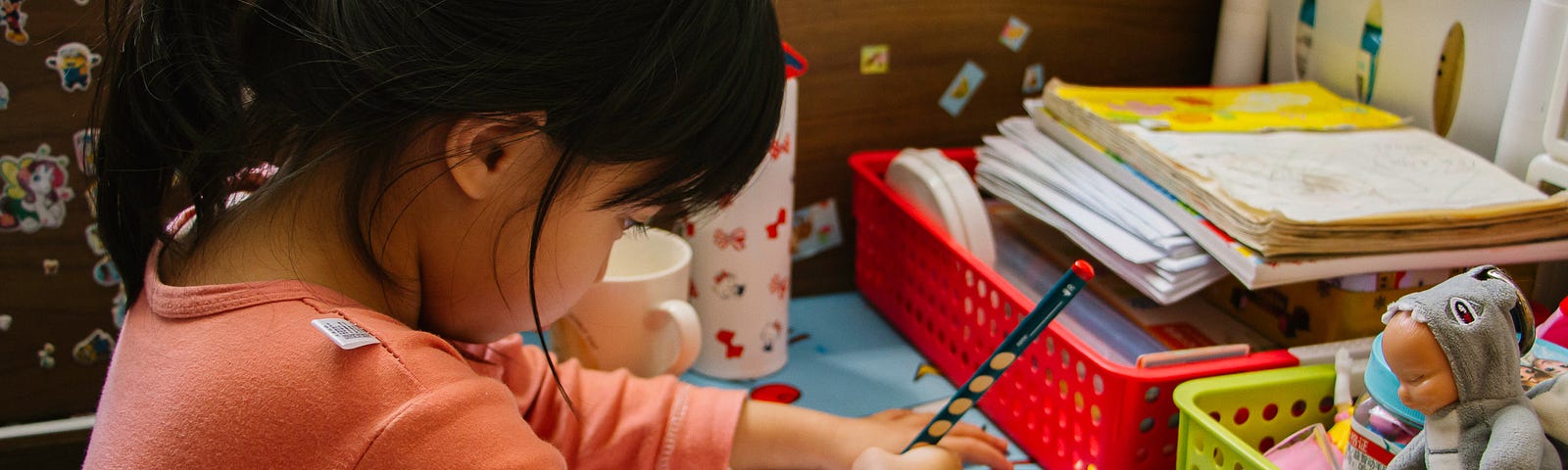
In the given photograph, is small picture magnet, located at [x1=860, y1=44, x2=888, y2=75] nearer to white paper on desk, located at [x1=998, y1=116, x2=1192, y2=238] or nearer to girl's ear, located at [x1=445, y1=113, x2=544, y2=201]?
white paper on desk, located at [x1=998, y1=116, x2=1192, y2=238]

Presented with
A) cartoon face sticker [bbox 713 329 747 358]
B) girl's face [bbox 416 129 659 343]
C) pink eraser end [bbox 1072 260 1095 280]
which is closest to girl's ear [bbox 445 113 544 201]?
girl's face [bbox 416 129 659 343]

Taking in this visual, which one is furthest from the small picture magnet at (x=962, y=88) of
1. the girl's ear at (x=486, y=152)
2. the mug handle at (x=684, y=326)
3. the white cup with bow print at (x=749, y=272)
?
the girl's ear at (x=486, y=152)

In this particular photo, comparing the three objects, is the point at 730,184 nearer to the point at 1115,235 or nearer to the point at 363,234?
the point at 363,234

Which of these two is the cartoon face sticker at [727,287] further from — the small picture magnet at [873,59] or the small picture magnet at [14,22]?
the small picture magnet at [14,22]

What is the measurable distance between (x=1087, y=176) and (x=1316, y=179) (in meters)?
0.14

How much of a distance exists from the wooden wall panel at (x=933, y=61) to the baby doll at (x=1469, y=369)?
1.68 feet

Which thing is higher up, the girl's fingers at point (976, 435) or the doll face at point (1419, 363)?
the doll face at point (1419, 363)

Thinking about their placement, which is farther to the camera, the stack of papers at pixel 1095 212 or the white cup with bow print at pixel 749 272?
the white cup with bow print at pixel 749 272

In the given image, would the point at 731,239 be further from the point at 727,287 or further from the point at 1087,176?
the point at 1087,176

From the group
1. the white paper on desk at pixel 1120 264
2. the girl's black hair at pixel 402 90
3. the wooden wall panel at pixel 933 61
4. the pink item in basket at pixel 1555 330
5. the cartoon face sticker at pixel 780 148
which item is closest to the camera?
the girl's black hair at pixel 402 90

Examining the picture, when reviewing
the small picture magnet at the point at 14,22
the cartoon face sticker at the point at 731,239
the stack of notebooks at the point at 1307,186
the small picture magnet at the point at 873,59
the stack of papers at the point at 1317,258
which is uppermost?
the small picture magnet at the point at 14,22

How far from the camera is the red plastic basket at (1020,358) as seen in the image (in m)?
0.67

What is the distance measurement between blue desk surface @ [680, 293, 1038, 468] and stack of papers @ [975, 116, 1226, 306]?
14 centimetres

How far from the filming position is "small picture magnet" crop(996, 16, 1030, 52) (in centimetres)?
98
